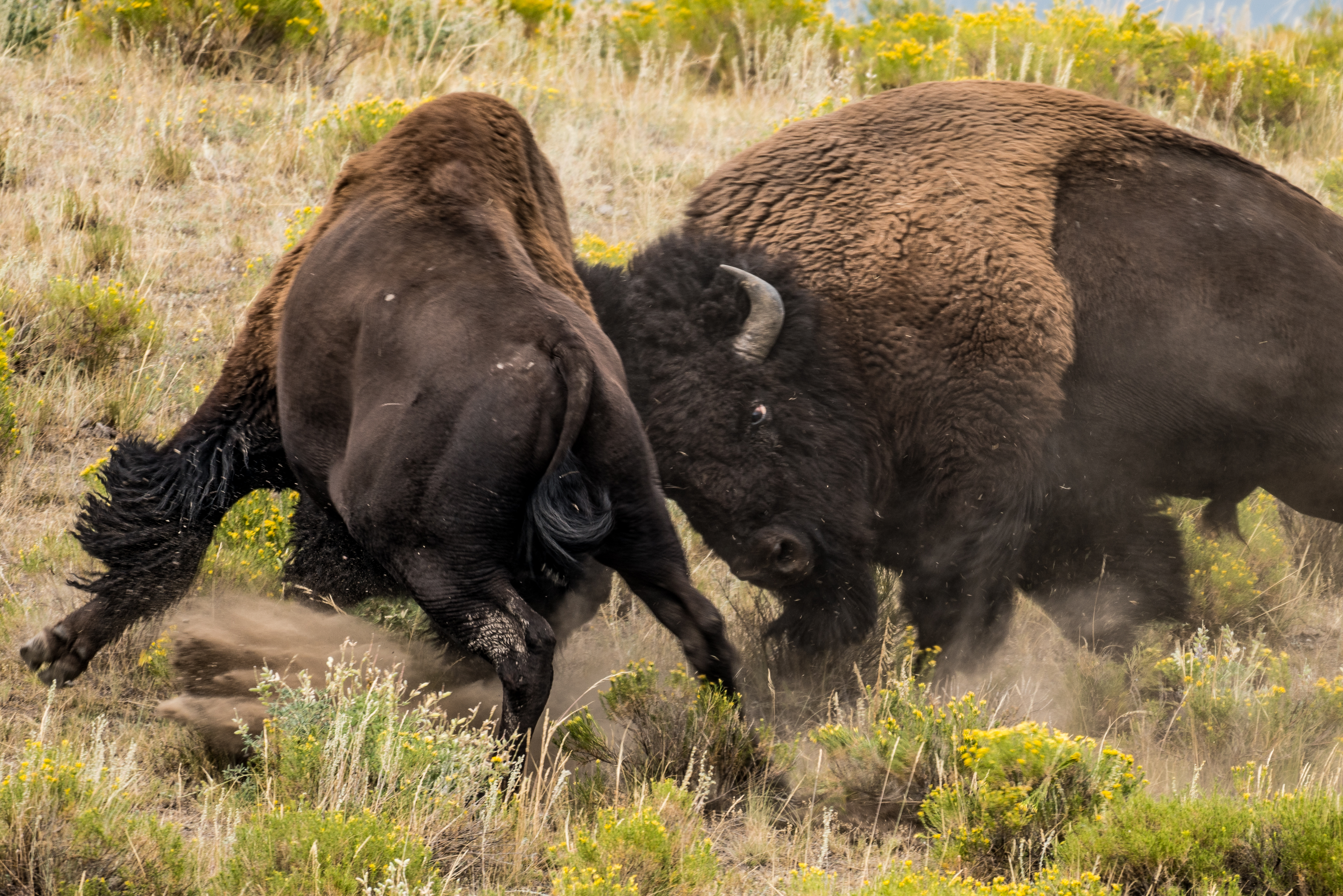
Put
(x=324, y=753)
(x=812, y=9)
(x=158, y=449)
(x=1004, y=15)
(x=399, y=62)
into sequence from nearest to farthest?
(x=324, y=753)
(x=158, y=449)
(x=399, y=62)
(x=1004, y=15)
(x=812, y=9)

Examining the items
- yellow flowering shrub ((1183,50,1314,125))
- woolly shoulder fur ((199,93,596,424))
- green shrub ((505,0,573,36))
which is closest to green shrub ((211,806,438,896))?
woolly shoulder fur ((199,93,596,424))

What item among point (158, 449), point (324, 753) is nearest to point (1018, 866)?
point (324, 753)

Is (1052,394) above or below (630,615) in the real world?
above

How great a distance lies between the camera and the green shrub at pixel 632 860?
2598 millimetres

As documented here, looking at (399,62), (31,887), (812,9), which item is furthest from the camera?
(812,9)

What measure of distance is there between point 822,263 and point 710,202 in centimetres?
68

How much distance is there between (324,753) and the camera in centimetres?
306

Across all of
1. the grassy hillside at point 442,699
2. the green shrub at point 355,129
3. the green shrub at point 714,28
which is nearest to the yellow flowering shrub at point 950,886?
the grassy hillside at point 442,699

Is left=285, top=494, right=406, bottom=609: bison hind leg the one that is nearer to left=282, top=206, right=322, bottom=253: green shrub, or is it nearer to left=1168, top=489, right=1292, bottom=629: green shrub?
left=282, top=206, right=322, bottom=253: green shrub

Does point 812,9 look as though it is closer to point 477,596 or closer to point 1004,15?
point 1004,15

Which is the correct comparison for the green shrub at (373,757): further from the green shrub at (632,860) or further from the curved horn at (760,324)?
the curved horn at (760,324)

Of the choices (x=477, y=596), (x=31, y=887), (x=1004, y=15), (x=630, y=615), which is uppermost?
(x=1004, y=15)

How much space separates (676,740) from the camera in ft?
12.3

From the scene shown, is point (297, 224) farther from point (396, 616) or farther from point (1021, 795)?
point (1021, 795)
